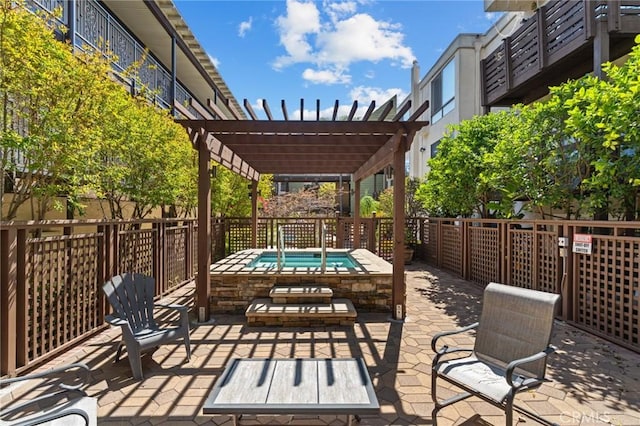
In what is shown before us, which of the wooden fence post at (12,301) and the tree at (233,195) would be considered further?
the tree at (233,195)

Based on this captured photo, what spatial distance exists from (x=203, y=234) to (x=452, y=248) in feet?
23.2

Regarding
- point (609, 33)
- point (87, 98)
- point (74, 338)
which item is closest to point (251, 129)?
point (87, 98)

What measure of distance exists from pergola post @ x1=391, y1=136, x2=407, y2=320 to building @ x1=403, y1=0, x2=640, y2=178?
4573 mm

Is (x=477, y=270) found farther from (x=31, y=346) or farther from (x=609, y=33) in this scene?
(x=31, y=346)

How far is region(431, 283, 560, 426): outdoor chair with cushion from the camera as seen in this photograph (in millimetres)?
2420

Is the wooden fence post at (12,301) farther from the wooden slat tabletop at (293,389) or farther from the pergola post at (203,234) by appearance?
the wooden slat tabletop at (293,389)

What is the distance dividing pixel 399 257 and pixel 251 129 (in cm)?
317

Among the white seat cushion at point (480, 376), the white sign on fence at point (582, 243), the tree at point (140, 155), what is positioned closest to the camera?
the white seat cushion at point (480, 376)

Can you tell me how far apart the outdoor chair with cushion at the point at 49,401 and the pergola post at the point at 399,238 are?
4113 mm

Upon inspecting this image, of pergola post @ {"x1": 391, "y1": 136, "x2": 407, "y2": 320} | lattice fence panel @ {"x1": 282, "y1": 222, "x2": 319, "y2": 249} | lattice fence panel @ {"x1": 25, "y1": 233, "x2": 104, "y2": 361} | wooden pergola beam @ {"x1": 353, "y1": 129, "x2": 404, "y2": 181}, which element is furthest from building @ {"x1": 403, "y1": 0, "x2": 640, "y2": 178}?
lattice fence panel @ {"x1": 25, "y1": 233, "x2": 104, "y2": 361}

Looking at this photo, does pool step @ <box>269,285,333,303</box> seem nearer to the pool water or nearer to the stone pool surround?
the stone pool surround

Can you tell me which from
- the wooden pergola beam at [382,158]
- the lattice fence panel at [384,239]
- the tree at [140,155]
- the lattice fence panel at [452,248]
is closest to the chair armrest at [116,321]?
the tree at [140,155]

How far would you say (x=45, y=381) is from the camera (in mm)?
3256

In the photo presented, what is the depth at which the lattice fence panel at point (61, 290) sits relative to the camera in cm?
347
